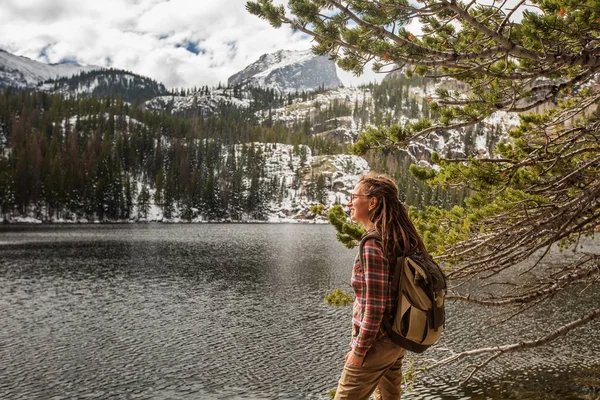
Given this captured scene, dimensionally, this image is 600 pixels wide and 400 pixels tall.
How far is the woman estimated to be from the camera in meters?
3.06

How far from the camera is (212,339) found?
18766 millimetres

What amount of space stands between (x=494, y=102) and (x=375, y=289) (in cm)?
375

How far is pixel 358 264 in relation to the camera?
3303 mm

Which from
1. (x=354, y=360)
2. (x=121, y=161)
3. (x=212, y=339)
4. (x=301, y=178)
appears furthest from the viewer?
(x=301, y=178)

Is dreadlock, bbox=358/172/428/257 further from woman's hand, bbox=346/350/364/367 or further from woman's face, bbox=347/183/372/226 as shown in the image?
woman's hand, bbox=346/350/364/367

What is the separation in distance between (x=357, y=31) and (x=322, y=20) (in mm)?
373

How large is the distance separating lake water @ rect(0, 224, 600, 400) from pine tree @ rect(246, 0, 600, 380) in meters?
2.48

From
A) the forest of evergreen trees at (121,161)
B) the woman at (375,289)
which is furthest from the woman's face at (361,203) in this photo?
the forest of evergreen trees at (121,161)

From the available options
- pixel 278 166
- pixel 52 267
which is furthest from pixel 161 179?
pixel 52 267

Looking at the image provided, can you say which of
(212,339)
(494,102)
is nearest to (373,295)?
(494,102)

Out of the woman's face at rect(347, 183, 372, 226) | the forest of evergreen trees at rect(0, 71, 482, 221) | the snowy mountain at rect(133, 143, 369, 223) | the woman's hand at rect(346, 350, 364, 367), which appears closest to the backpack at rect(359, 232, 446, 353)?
the woman's hand at rect(346, 350, 364, 367)

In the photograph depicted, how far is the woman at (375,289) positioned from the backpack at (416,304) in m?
0.08

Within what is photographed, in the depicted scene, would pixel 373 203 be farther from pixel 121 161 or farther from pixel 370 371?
pixel 121 161

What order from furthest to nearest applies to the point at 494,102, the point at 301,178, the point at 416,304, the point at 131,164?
the point at 301,178 → the point at 131,164 → the point at 494,102 → the point at 416,304
